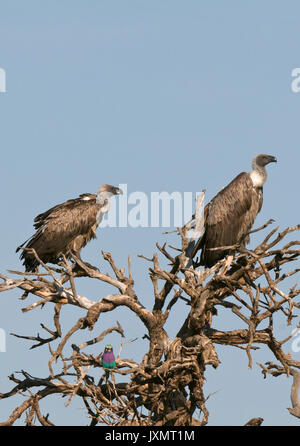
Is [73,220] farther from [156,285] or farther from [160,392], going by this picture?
[160,392]

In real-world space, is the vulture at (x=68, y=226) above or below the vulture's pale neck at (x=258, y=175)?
below

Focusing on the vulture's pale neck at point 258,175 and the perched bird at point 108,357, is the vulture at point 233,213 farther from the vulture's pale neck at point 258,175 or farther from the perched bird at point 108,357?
the perched bird at point 108,357

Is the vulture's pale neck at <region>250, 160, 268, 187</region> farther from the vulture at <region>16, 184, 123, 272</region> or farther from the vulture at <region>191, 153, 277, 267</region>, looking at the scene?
the vulture at <region>16, 184, 123, 272</region>

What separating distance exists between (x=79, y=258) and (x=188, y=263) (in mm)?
2417

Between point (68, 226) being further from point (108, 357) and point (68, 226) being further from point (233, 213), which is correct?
point (108, 357)

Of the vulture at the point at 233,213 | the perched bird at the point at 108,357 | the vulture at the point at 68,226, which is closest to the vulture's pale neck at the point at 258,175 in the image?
the vulture at the point at 233,213

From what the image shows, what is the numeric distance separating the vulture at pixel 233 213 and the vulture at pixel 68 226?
259 cm

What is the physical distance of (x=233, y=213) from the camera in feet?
66.1

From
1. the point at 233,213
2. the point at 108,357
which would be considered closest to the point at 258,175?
the point at 233,213

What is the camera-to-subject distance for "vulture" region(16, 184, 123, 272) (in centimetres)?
2136

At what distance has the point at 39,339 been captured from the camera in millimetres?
18609

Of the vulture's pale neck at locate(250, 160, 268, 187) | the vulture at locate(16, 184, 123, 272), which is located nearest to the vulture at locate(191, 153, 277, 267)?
the vulture's pale neck at locate(250, 160, 268, 187)

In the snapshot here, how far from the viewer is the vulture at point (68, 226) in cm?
2136

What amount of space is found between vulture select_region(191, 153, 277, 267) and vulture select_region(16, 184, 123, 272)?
2.59 metres
